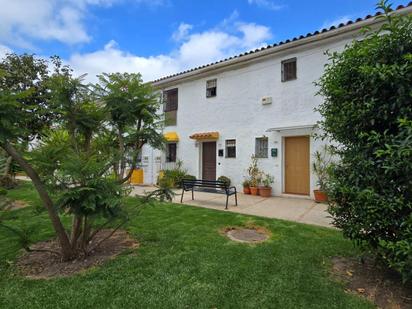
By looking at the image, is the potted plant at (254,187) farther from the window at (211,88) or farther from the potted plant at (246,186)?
the window at (211,88)

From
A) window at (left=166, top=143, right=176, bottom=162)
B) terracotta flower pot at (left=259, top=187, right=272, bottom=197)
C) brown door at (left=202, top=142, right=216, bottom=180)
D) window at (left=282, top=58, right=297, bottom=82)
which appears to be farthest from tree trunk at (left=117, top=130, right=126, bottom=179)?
window at (left=166, top=143, right=176, bottom=162)

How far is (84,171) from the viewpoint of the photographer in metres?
3.18

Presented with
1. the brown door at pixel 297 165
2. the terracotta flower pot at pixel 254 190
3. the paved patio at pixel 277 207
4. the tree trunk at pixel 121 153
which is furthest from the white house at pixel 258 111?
the tree trunk at pixel 121 153

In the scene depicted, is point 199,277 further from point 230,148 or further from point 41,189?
point 230,148

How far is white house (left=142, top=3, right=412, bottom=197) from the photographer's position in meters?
9.12

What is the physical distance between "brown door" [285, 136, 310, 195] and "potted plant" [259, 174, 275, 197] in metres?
0.65

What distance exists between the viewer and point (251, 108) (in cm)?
1078

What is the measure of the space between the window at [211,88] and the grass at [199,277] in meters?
8.62

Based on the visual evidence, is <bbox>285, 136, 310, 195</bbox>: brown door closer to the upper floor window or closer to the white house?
the white house

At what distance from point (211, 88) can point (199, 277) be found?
10.4 meters

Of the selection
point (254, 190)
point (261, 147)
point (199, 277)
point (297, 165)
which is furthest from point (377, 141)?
point (261, 147)

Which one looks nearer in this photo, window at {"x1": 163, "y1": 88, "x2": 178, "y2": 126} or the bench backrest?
the bench backrest

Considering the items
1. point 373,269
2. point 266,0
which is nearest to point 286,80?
point 266,0

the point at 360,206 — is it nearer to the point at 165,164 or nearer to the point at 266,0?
the point at 266,0
